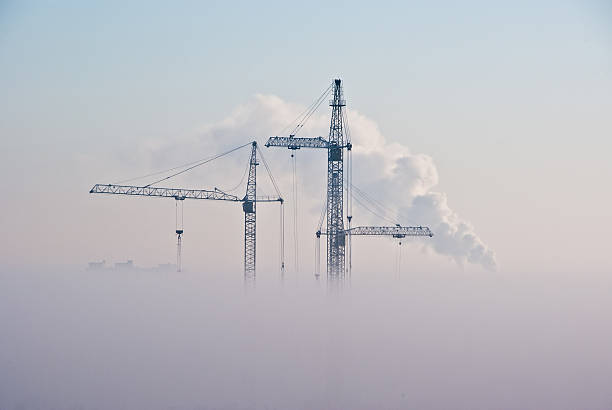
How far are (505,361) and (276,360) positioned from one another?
129 feet

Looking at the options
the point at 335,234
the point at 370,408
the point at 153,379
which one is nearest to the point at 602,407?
the point at 370,408

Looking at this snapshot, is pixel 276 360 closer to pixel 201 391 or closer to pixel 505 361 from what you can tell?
pixel 201 391

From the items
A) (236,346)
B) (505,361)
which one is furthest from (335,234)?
(505,361)

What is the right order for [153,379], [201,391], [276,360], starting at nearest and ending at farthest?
[201,391], [153,379], [276,360]

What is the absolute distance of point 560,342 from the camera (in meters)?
169

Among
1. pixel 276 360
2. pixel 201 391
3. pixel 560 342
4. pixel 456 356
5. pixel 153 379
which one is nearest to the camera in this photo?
pixel 201 391

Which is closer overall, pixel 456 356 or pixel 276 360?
pixel 276 360

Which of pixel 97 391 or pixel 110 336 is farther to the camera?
pixel 110 336

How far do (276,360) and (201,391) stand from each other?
87.0ft

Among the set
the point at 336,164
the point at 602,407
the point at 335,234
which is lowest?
the point at 602,407

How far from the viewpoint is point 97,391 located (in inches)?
4309

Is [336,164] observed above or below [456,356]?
above

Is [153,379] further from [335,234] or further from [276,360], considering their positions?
Answer: [335,234]

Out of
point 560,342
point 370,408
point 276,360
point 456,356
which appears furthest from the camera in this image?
point 560,342
